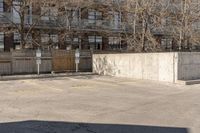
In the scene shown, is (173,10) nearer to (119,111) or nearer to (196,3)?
(196,3)

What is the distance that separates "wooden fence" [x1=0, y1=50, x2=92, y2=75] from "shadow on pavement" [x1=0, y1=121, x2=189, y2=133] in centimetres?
1619

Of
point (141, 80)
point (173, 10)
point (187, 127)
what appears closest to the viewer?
point (187, 127)

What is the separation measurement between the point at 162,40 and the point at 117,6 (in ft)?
34.5

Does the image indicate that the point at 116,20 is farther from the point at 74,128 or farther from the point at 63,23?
the point at 74,128

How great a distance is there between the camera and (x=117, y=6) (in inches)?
1300

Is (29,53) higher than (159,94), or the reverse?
(29,53)

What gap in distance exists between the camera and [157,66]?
20.3m

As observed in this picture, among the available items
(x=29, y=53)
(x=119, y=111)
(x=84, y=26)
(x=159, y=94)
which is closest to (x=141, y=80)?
(x=159, y=94)

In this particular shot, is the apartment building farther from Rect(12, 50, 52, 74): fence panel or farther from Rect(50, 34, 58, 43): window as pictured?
Rect(12, 50, 52, 74): fence panel

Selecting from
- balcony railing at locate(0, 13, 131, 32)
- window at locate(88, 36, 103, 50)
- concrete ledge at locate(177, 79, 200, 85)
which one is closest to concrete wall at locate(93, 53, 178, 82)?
concrete ledge at locate(177, 79, 200, 85)

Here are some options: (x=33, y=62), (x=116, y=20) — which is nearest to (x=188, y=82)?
(x=33, y=62)

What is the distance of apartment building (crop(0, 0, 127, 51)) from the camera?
31.0 metres

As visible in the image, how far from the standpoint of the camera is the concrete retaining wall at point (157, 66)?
758 inches

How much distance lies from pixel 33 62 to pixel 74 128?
17.5 m
